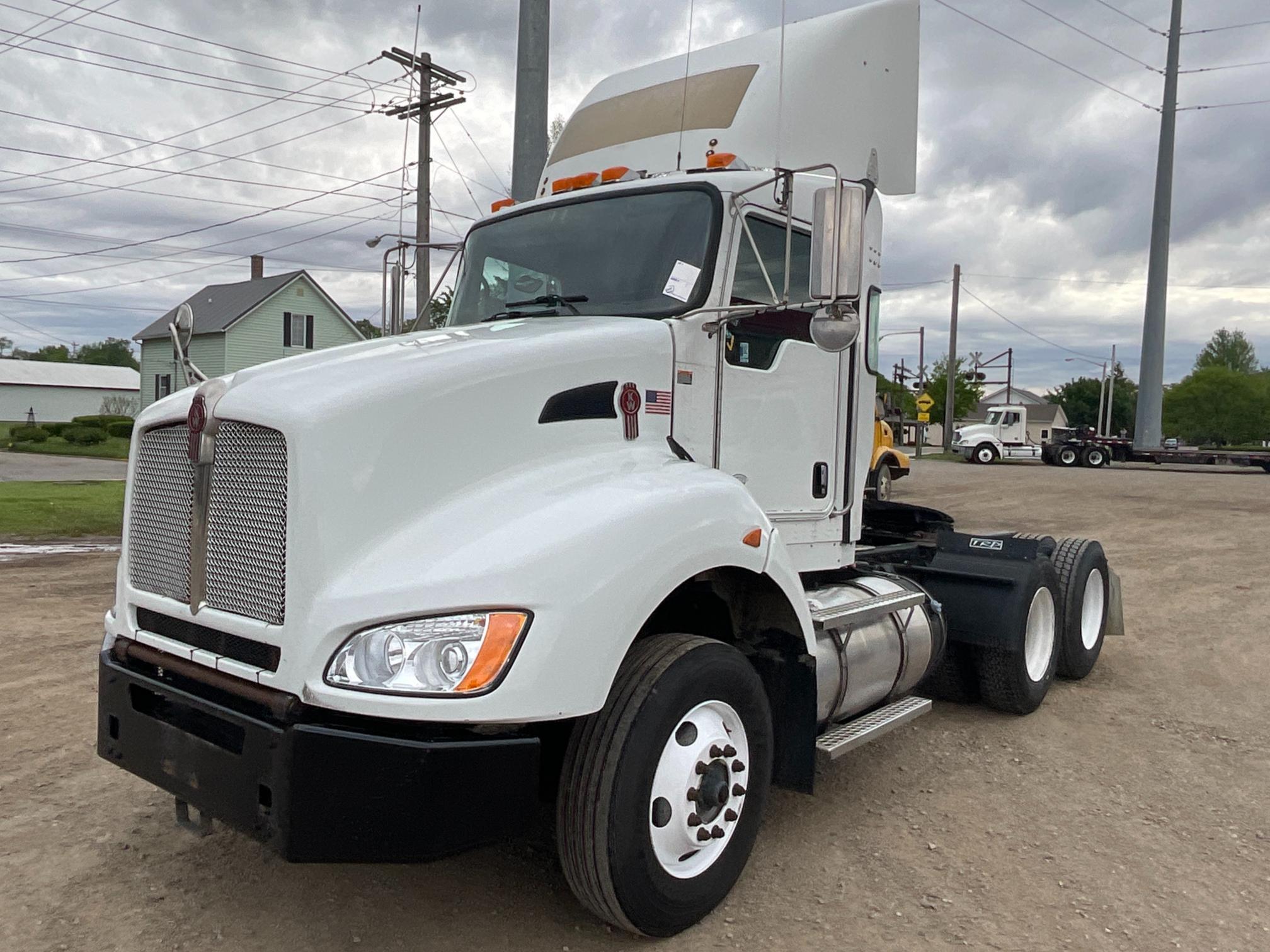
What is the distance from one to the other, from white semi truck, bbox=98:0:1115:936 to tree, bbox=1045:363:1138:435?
109m

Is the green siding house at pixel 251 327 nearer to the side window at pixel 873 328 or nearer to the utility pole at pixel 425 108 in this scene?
the utility pole at pixel 425 108

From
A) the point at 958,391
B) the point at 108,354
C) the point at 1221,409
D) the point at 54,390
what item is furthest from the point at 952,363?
the point at 108,354

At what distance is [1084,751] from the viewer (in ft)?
17.4

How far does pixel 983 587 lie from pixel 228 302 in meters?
46.0

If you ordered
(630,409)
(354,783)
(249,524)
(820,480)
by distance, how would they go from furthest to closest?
(820,480) < (630,409) < (249,524) < (354,783)

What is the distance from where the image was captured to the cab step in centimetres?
393

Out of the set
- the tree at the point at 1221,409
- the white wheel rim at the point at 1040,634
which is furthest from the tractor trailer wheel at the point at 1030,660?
the tree at the point at 1221,409

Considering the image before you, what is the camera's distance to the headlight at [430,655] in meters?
2.68

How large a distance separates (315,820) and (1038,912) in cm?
252

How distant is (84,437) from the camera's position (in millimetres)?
34812

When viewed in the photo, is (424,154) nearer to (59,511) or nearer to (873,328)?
(59,511)

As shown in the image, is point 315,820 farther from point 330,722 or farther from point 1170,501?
point 1170,501

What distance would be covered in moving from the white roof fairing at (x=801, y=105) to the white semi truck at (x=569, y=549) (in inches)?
1.0

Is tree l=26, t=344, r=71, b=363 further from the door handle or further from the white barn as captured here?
the door handle
